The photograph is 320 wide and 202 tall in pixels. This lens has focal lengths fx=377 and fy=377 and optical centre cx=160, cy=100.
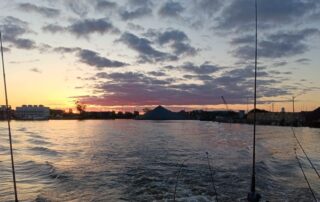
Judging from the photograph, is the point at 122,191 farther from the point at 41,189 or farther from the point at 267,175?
the point at 267,175

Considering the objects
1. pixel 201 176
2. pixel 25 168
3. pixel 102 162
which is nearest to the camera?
pixel 201 176

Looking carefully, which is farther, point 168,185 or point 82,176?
point 82,176

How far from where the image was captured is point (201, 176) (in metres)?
27.9

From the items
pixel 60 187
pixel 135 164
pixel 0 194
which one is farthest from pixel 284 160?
pixel 0 194

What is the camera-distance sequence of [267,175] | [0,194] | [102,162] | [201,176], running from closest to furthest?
[0,194] < [201,176] < [267,175] < [102,162]

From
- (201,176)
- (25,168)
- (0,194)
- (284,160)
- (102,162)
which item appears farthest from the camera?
(284,160)

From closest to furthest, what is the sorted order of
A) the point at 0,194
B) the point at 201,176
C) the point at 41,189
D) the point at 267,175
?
1. the point at 0,194
2. the point at 41,189
3. the point at 201,176
4. the point at 267,175

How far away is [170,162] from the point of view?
120 ft

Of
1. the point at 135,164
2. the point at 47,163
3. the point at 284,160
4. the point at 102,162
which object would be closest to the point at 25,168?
the point at 47,163

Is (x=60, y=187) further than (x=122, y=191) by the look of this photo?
Yes

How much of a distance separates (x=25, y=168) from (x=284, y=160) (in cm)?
2707

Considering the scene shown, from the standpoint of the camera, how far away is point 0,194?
2261 centimetres

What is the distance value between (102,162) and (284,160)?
20.0 meters

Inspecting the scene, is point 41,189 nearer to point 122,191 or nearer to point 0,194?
point 0,194
